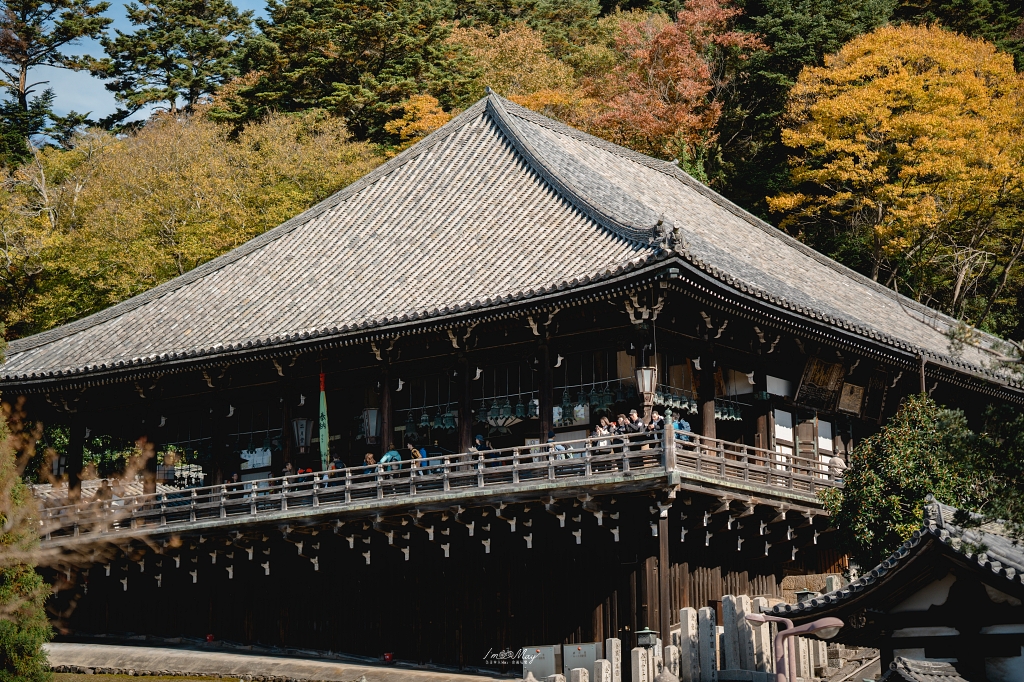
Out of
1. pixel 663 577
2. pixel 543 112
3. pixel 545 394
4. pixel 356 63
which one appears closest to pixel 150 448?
pixel 545 394

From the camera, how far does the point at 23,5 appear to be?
6656cm

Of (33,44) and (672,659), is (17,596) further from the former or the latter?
(33,44)

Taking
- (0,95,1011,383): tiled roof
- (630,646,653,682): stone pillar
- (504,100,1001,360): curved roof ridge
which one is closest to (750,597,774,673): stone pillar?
(630,646,653,682): stone pillar

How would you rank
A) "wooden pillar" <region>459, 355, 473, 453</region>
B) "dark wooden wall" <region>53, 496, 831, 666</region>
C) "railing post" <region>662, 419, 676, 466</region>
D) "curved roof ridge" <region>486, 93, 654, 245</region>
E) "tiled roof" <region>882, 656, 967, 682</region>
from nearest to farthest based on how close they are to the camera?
1. "tiled roof" <region>882, 656, 967, 682</region>
2. "railing post" <region>662, 419, 676, 466</region>
3. "dark wooden wall" <region>53, 496, 831, 666</region>
4. "curved roof ridge" <region>486, 93, 654, 245</region>
5. "wooden pillar" <region>459, 355, 473, 453</region>

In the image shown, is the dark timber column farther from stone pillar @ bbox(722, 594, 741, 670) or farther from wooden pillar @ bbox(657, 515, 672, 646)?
stone pillar @ bbox(722, 594, 741, 670)

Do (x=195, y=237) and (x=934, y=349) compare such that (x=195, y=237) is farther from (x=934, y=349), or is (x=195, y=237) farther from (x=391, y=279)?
(x=934, y=349)

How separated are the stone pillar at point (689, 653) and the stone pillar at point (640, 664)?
786mm

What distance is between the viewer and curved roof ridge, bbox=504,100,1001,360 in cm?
4022

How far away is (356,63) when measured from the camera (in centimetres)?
6394

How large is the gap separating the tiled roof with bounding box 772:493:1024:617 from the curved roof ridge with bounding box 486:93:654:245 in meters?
9.09

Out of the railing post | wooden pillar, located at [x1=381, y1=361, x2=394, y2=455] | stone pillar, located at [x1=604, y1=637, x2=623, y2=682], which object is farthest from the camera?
wooden pillar, located at [x1=381, y1=361, x2=394, y2=455]

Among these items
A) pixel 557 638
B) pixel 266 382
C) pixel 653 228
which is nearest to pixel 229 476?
pixel 266 382

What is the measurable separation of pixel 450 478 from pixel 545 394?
3.03m

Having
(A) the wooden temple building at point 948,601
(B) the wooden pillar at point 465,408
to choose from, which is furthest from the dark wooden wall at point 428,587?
(A) the wooden temple building at point 948,601
